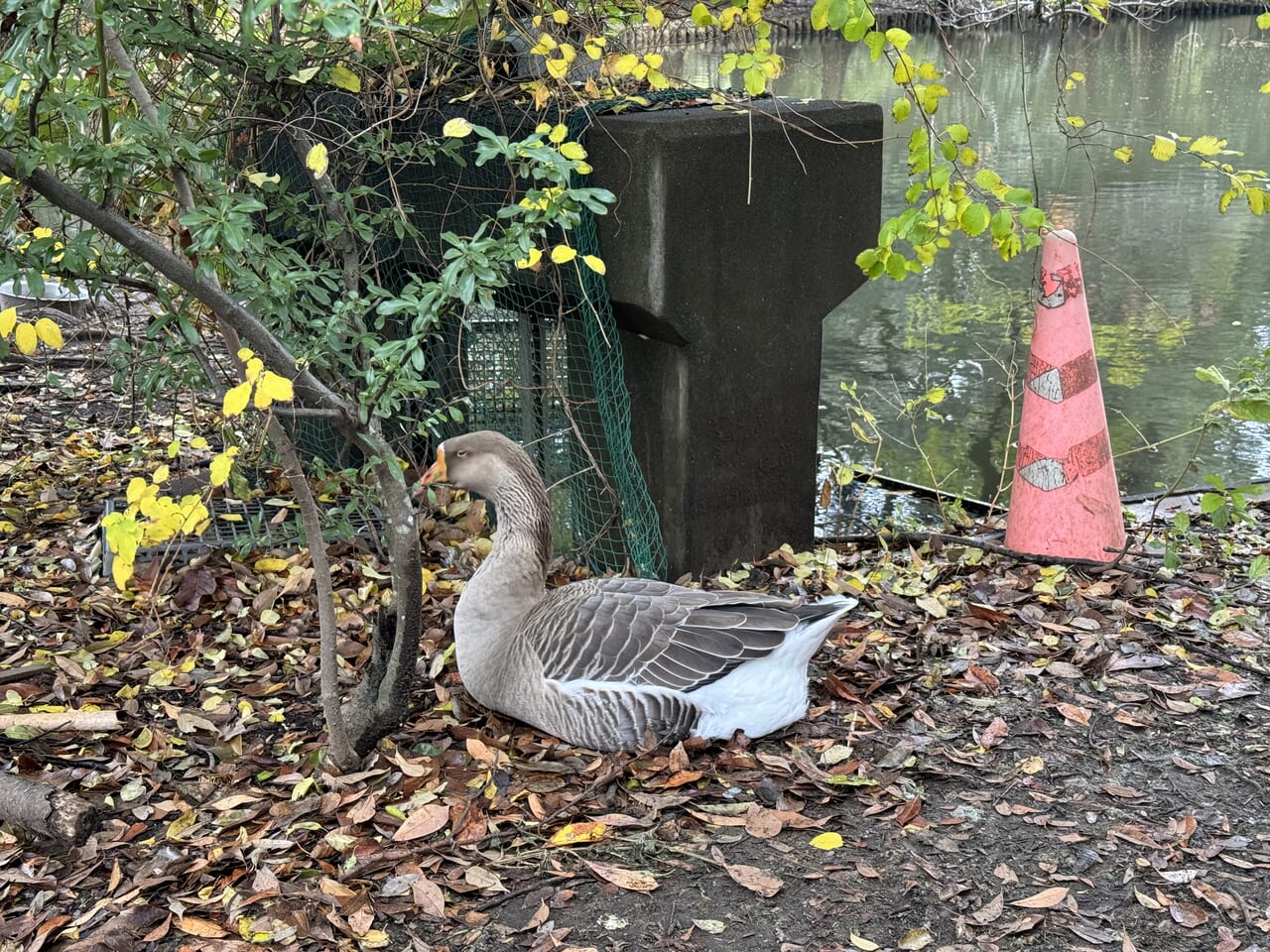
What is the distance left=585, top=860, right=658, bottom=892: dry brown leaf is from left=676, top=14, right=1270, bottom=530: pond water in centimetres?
290

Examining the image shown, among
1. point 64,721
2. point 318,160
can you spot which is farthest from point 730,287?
point 64,721

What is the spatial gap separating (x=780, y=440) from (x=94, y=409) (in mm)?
4851

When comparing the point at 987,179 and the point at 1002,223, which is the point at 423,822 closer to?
the point at 1002,223

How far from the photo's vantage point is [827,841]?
3.24m

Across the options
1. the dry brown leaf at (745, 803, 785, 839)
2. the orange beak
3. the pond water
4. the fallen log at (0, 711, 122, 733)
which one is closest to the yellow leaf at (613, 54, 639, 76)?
the pond water

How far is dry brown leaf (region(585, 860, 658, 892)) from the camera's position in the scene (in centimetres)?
307

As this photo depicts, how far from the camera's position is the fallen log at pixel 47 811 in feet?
10.6

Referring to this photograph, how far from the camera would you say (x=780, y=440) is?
4.99 metres

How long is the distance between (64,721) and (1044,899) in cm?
Result: 303

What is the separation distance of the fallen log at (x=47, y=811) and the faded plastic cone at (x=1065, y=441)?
3.80 meters

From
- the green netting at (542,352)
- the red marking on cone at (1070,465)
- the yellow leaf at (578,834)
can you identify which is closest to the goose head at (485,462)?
the green netting at (542,352)

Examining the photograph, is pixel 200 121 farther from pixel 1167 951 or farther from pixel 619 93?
pixel 1167 951

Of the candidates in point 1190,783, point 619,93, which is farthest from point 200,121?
point 1190,783

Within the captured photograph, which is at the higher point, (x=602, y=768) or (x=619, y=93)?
(x=619, y=93)
